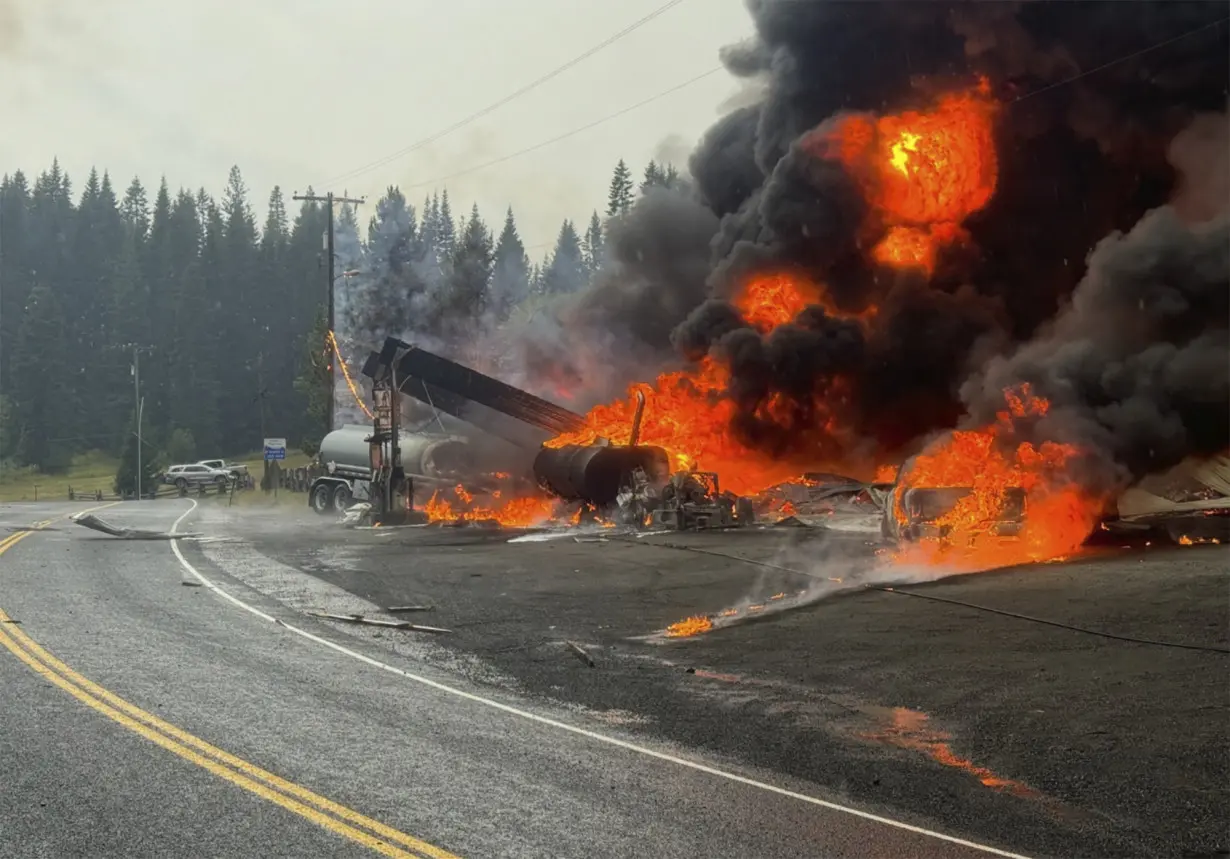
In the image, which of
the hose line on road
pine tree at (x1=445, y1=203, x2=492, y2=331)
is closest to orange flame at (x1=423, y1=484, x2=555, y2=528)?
the hose line on road

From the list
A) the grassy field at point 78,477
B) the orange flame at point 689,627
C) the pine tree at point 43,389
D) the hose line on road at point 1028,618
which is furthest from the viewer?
the pine tree at point 43,389

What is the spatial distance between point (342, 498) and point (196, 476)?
42116 mm

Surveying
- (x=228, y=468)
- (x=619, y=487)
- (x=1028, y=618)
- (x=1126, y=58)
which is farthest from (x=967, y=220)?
(x=228, y=468)

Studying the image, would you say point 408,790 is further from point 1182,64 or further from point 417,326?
point 417,326

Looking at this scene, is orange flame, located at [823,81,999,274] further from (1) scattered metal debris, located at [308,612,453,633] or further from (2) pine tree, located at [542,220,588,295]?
(2) pine tree, located at [542,220,588,295]

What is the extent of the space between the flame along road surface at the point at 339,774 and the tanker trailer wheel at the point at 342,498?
28632mm

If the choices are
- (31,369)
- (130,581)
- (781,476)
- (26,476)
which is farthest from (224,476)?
(130,581)

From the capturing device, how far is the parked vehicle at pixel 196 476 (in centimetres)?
7800

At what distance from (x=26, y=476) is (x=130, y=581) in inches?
3727

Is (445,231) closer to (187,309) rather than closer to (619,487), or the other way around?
(187,309)

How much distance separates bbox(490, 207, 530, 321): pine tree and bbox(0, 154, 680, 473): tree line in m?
0.47

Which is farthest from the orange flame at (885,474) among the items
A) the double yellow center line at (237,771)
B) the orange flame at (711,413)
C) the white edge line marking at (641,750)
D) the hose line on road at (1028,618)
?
the double yellow center line at (237,771)

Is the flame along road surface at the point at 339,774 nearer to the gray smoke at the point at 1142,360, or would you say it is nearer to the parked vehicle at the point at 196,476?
the gray smoke at the point at 1142,360

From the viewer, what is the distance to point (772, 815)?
23.6 feet
